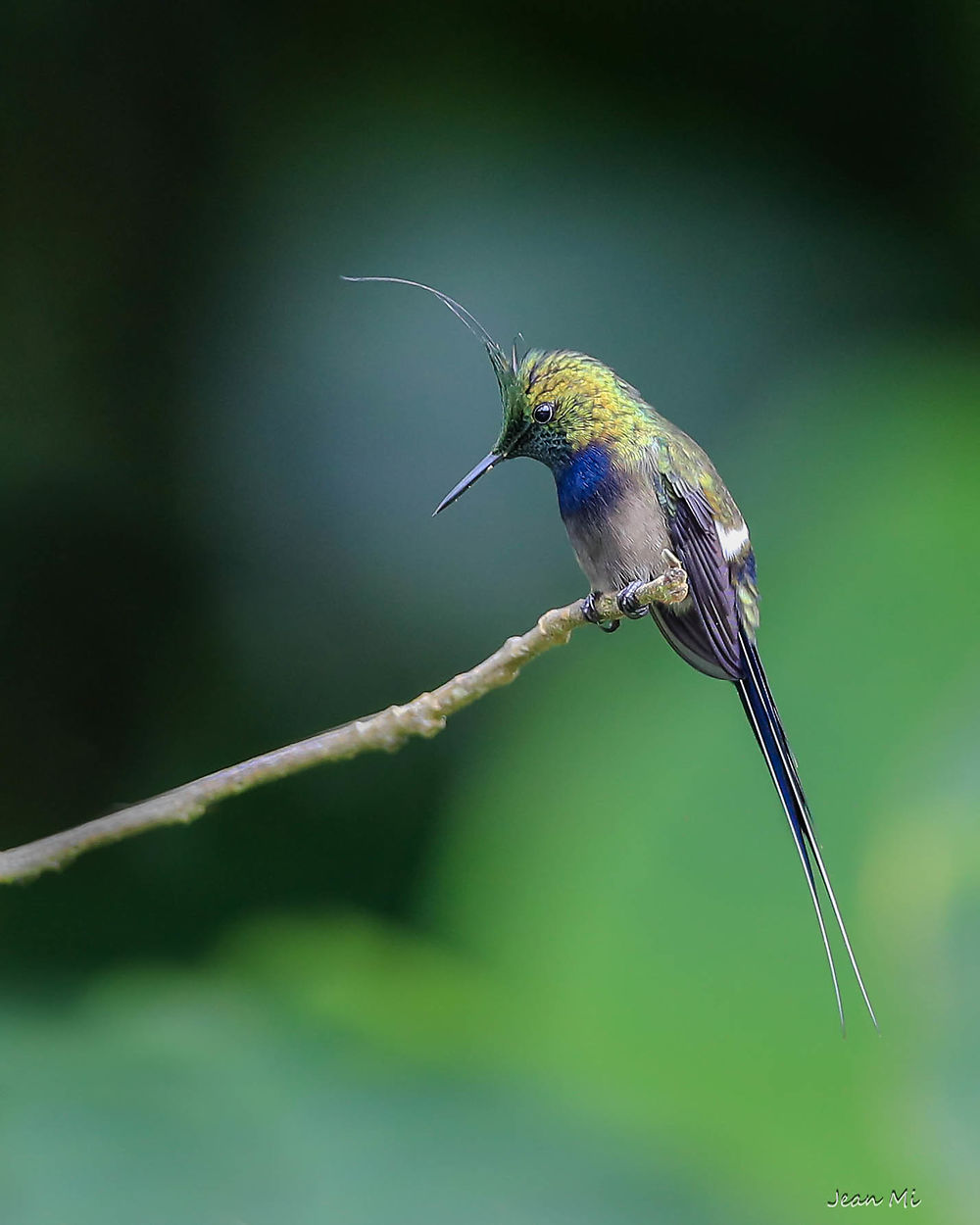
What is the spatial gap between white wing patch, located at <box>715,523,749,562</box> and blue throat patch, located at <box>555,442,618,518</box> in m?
0.10

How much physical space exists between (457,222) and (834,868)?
2.27ft

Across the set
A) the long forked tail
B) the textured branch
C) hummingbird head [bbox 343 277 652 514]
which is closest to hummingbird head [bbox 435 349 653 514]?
hummingbird head [bbox 343 277 652 514]

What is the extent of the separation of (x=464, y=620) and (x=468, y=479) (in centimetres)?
16

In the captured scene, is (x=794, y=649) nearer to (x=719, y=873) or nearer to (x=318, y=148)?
(x=719, y=873)

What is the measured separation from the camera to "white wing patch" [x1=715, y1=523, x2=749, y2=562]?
0.88 m

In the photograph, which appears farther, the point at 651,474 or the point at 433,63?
the point at 433,63

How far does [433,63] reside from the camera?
112cm

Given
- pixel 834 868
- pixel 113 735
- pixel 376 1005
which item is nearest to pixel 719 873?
pixel 834 868

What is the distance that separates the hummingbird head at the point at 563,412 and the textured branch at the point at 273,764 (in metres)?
0.10

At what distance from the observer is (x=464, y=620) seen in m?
1.06

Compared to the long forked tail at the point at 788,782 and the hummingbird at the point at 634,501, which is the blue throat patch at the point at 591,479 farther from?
the long forked tail at the point at 788,782

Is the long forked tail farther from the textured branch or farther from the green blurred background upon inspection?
the textured branch
